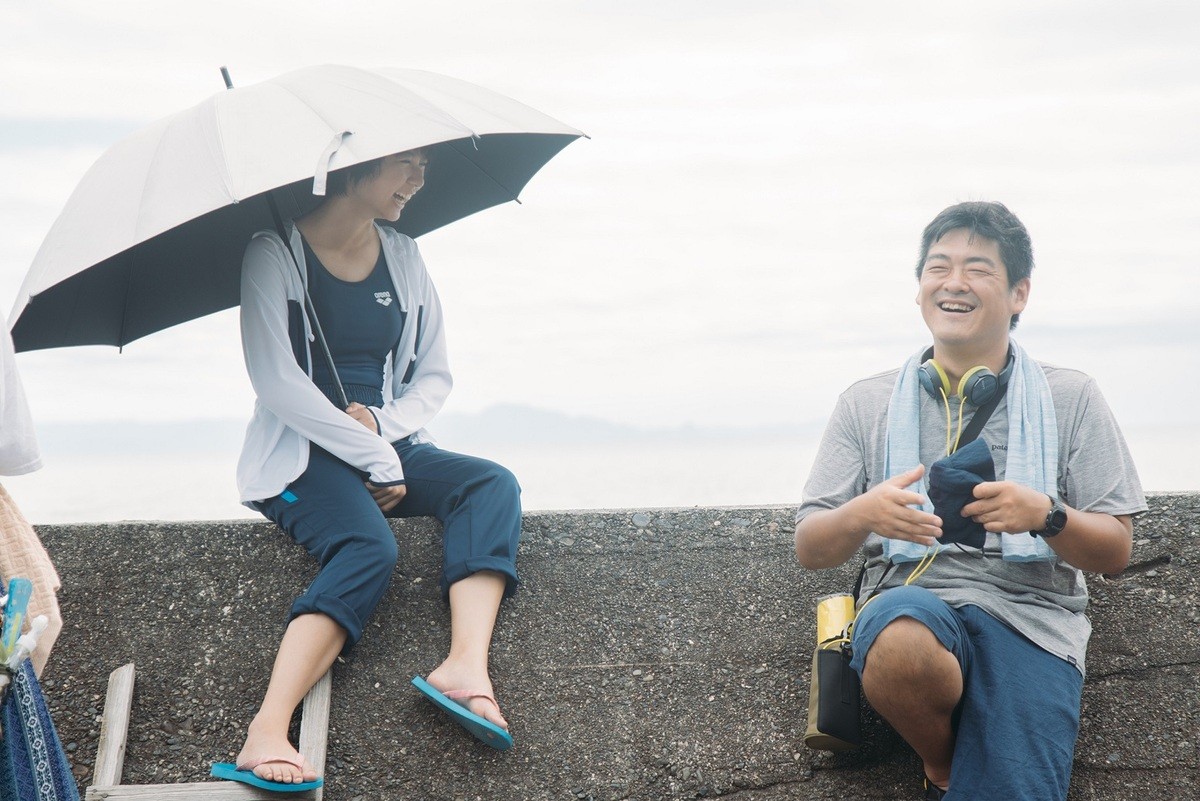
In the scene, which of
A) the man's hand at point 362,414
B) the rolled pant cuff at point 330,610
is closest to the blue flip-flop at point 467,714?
the rolled pant cuff at point 330,610

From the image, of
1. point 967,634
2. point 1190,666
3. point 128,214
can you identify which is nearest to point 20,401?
point 128,214

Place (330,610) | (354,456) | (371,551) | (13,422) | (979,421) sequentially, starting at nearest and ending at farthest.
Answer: (13,422) < (979,421) < (330,610) < (371,551) < (354,456)

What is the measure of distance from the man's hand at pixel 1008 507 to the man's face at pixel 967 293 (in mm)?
544

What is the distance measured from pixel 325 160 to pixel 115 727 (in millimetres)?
1818

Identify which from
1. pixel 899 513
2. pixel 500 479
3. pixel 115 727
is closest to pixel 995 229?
pixel 899 513

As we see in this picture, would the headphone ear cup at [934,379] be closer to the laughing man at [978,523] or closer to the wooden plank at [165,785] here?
the laughing man at [978,523]

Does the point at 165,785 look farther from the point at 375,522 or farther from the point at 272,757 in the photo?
the point at 375,522

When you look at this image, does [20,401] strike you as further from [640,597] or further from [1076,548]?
[1076,548]

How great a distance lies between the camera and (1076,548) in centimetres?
278

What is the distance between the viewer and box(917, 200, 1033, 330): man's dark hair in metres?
3.09

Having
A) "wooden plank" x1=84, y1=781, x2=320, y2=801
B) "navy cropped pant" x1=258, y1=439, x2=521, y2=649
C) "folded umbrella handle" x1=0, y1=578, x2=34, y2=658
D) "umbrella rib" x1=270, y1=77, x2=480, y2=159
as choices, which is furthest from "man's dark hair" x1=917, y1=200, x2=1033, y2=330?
"folded umbrella handle" x1=0, y1=578, x2=34, y2=658

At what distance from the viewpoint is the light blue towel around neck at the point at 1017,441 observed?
2906 millimetres

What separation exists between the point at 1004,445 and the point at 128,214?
8.21 feet

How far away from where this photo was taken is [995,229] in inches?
121
